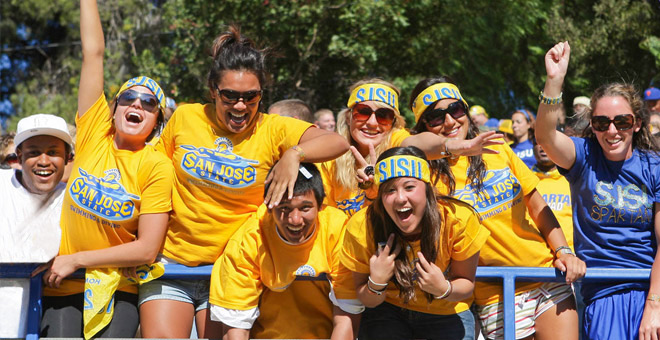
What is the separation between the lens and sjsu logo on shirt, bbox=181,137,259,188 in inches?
151

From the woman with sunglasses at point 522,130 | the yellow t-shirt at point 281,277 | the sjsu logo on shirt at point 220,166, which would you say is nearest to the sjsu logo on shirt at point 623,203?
the yellow t-shirt at point 281,277

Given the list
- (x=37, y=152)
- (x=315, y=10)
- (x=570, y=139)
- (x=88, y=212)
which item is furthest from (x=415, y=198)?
(x=315, y=10)

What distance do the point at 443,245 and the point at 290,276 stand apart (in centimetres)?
79

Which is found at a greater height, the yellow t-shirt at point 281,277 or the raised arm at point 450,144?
the raised arm at point 450,144

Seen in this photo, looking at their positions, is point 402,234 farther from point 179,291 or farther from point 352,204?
point 179,291

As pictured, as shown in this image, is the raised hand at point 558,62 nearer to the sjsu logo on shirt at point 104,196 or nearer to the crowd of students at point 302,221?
the crowd of students at point 302,221

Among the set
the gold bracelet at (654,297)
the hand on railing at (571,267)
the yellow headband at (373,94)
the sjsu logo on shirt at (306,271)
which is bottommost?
the gold bracelet at (654,297)

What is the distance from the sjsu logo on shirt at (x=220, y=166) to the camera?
3.83 meters

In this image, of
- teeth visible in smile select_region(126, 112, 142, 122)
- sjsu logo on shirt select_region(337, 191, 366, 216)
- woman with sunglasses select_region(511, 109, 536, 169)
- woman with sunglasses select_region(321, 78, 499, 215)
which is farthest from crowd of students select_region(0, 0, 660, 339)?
woman with sunglasses select_region(511, 109, 536, 169)

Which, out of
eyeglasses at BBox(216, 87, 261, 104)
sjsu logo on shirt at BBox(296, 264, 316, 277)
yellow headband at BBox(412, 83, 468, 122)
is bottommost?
sjsu logo on shirt at BBox(296, 264, 316, 277)

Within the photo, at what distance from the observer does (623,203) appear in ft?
12.3

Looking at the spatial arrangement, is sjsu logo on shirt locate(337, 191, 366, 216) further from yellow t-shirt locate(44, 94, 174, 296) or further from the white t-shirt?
Answer: the white t-shirt

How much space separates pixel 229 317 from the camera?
355 centimetres

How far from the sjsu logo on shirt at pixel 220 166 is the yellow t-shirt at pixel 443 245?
2.13 feet
